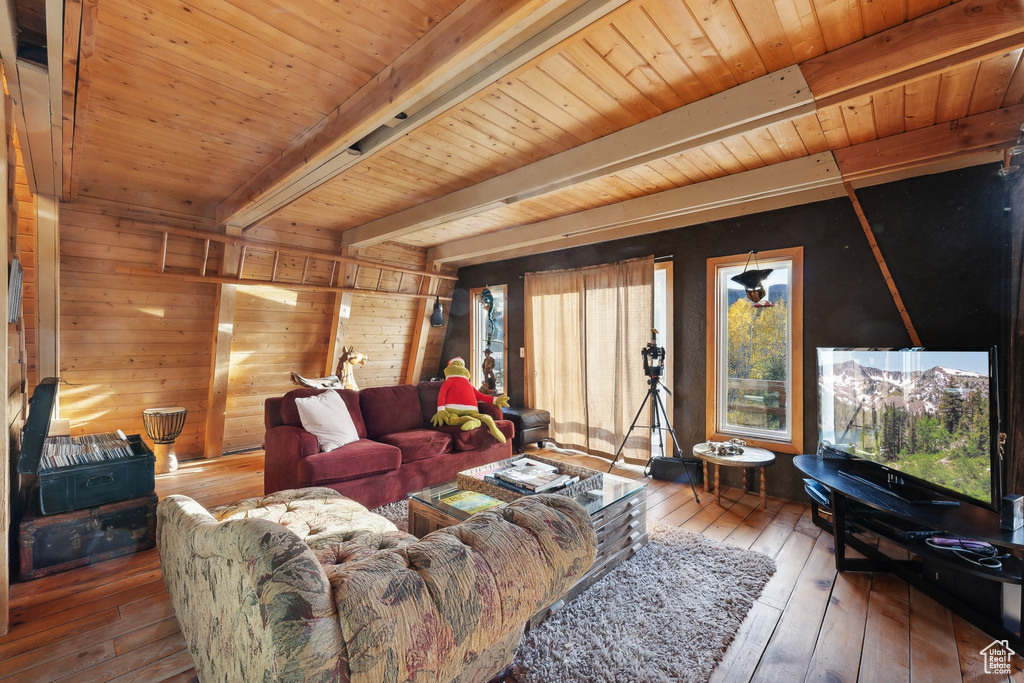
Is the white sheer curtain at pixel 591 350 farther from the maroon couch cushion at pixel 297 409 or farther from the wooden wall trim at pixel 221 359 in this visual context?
the wooden wall trim at pixel 221 359

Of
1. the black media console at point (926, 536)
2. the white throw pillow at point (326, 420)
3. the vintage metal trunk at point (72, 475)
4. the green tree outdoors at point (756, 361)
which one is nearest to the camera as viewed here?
the black media console at point (926, 536)

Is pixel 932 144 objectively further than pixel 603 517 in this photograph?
Yes

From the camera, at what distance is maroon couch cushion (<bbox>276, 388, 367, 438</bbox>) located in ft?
11.8

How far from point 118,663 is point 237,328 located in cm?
337

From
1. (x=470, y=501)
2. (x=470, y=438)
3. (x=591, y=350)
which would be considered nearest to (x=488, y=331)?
(x=591, y=350)

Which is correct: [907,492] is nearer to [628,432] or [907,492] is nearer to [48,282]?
[628,432]

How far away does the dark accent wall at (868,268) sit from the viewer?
2.82 metres

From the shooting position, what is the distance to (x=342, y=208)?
4.21 meters

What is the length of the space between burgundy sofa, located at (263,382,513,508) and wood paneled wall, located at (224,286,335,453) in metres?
1.43

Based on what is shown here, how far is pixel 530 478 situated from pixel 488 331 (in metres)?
3.57

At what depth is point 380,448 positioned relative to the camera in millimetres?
3496

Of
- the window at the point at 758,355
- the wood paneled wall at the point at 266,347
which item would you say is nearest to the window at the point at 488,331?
the wood paneled wall at the point at 266,347

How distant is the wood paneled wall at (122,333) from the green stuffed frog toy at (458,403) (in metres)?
2.49

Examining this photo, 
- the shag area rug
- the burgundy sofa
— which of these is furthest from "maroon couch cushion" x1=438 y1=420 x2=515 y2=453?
the shag area rug
